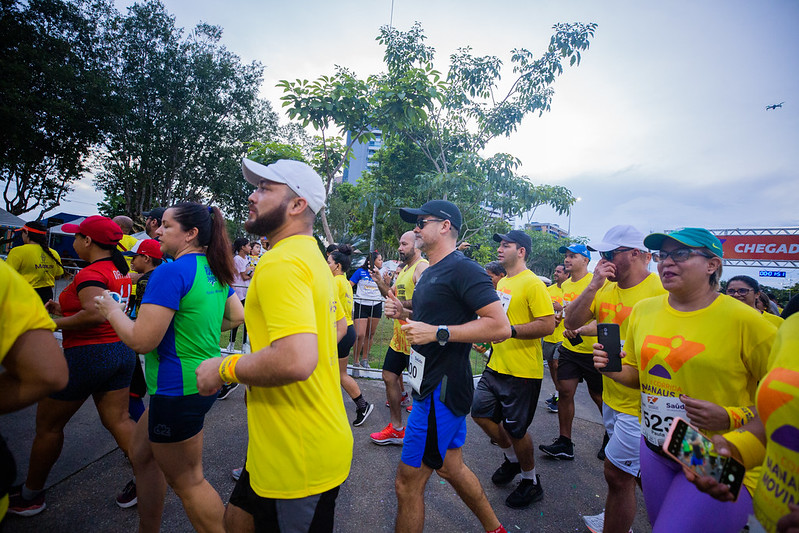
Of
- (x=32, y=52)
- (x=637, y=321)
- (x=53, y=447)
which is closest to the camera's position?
(x=637, y=321)

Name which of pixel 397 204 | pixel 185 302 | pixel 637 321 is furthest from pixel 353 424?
pixel 397 204

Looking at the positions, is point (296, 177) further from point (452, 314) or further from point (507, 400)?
point (507, 400)

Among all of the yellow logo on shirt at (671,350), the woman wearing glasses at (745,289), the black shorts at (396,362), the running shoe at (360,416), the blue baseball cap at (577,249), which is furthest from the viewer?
the blue baseball cap at (577,249)

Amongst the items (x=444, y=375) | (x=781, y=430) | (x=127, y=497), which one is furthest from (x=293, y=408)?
(x=127, y=497)

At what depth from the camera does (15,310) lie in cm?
128

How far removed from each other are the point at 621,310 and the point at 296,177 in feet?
9.62

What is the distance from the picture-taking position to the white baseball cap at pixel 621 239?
3.20 meters

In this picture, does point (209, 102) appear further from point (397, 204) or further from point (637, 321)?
point (637, 321)

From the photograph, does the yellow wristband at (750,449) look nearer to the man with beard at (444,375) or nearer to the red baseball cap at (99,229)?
the man with beard at (444,375)

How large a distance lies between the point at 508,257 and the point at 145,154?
2191 centimetres

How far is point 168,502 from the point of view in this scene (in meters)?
2.94

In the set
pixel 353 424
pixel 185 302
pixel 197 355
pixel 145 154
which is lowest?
pixel 353 424

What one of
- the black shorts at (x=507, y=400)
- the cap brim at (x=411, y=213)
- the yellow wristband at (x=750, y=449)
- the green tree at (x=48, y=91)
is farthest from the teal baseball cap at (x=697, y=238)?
the green tree at (x=48, y=91)

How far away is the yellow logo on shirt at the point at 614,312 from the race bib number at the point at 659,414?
122cm
